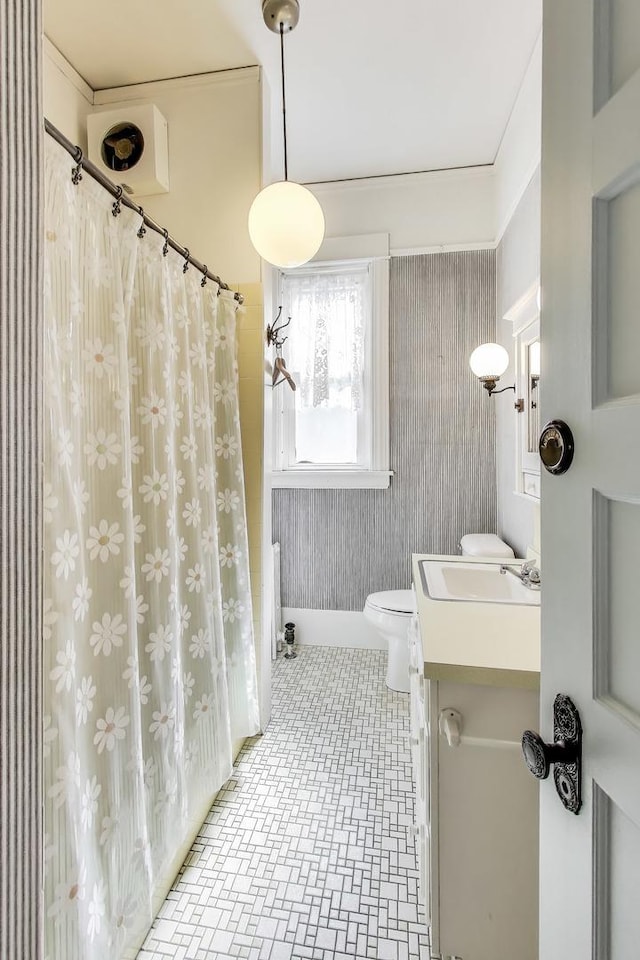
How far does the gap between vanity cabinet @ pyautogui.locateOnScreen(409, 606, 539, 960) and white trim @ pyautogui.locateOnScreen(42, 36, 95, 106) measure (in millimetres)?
2565

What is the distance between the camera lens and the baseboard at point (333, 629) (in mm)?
2814

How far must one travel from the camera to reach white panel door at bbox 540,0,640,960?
0.44 meters

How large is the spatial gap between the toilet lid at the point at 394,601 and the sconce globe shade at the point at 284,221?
1.61m

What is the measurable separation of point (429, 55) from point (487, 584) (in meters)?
2.15

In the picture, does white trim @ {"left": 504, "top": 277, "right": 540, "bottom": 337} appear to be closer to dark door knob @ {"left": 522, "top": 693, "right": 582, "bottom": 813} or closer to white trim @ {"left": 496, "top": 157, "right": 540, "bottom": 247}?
white trim @ {"left": 496, "top": 157, "right": 540, "bottom": 247}

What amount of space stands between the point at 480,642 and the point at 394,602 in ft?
4.04

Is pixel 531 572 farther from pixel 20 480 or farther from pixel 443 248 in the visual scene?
pixel 443 248

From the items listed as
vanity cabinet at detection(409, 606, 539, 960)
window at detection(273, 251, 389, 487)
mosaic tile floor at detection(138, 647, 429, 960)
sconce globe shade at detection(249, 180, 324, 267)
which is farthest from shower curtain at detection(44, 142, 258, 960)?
window at detection(273, 251, 389, 487)

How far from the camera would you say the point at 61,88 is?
6.09 ft

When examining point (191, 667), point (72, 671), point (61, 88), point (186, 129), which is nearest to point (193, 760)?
point (191, 667)

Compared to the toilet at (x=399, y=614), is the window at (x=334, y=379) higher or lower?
higher

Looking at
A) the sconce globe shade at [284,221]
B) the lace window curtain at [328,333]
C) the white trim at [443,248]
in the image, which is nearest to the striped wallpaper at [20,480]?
the sconce globe shade at [284,221]

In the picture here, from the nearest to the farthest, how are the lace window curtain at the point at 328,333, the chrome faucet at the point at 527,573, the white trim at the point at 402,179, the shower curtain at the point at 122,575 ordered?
the shower curtain at the point at 122,575
the chrome faucet at the point at 527,573
the white trim at the point at 402,179
the lace window curtain at the point at 328,333

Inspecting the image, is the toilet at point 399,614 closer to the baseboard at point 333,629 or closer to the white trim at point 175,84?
the baseboard at point 333,629
